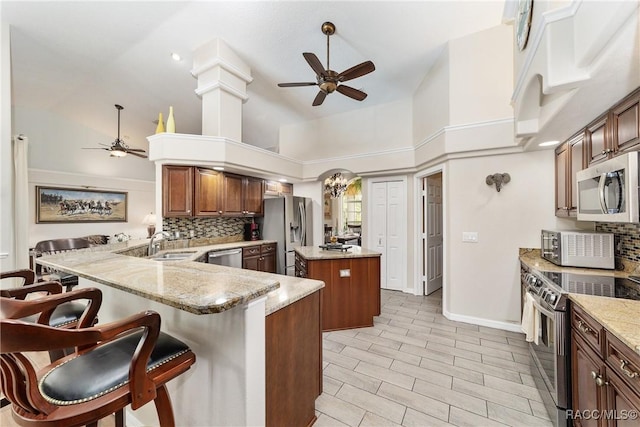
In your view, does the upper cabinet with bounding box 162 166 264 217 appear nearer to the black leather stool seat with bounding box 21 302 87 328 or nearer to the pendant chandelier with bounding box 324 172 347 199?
the black leather stool seat with bounding box 21 302 87 328

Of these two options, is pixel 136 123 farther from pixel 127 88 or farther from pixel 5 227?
pixel 5 227

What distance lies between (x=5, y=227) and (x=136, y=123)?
4152 mm

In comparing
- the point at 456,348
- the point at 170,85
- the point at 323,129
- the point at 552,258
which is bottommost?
the point at 456,348

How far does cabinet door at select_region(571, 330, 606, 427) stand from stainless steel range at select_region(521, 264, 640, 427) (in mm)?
53

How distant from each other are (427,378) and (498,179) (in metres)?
2.52

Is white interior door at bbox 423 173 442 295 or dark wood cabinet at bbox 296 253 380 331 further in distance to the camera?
white interior door at bbox 423 173 442 295

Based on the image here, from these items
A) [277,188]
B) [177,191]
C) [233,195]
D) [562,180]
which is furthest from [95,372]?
[277,188]

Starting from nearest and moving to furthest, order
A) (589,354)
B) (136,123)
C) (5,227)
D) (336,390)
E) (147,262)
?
(589,354) < (147,262) < (336,390) < (5,227) < (136,123)

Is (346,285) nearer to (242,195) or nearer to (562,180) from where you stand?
(562,180)

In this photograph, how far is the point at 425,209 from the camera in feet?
15.2

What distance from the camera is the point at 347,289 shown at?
325 cm

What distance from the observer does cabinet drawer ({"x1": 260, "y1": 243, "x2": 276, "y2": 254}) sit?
5.05m

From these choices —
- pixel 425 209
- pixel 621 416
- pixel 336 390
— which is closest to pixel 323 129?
pixel 425 209

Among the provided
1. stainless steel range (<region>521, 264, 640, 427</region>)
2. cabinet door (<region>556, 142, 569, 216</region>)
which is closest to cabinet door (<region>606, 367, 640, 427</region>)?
stainless steel range (<region>521, 264, 640, 427</region>)
